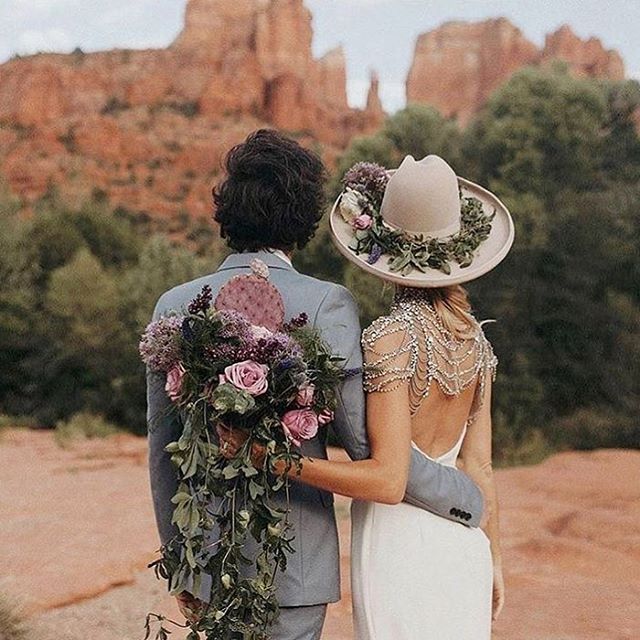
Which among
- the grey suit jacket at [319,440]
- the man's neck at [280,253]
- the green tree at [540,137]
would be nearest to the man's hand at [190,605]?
the grey suit jacket at [319,440]

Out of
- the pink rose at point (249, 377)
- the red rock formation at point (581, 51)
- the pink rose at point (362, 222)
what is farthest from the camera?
the red rock formation at point (581, 51)

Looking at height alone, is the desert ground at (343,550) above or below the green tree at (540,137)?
below

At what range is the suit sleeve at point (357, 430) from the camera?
2.24 meters

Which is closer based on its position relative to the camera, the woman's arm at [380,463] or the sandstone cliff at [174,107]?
the woman's arm at [380,463]

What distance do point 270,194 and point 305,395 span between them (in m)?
0.49

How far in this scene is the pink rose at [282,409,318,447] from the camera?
2104 mm

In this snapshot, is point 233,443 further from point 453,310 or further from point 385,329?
point 453,310

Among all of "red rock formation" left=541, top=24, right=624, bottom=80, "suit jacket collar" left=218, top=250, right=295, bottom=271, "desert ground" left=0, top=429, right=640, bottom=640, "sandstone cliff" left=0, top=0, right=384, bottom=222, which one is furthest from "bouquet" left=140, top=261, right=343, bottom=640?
"red rock formation" left=541, top=24, right=624, bottom=80

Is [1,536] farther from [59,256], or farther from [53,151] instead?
[53,151]

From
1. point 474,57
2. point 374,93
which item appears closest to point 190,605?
point 374,93

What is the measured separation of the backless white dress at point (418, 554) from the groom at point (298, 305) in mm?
87

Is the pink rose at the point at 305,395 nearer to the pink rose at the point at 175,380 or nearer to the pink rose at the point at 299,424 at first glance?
the pink rose at the point at 299,424

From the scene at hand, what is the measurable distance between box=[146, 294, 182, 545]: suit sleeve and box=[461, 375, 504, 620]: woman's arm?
0.79 m

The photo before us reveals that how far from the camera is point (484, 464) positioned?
2.71 m
